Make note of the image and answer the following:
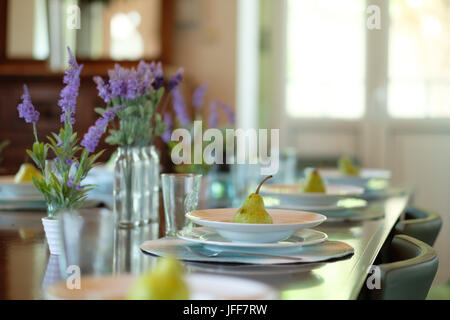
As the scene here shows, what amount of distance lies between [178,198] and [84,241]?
1.76 feet

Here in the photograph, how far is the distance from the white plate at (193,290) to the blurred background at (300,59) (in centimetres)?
384

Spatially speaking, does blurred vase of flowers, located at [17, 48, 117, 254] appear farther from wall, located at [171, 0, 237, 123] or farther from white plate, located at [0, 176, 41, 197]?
wall, located at [171, 0, 237, 123]

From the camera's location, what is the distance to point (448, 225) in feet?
15.5

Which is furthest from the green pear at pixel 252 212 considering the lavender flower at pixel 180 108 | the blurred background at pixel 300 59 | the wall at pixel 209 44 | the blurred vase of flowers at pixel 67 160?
the wall at pixel 209 44

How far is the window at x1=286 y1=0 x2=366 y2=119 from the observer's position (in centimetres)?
489

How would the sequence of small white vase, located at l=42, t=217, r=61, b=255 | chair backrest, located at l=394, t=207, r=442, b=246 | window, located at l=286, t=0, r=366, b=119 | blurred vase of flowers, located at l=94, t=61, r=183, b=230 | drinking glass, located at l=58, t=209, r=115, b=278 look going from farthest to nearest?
1. window, located at l=286, t=0, r=366, b=119
2. chair backrest, located at l=394, t=207, r=442, b=246
3. blurred vase of flowers, located at l=94, t=61, r=183, b=230
4. small white vase, located at l=42, t=217, r=61, b=255
5. drinking glass, located at l=58, t=209, r=115, b=278

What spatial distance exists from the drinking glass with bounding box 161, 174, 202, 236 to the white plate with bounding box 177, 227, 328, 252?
0.27ft

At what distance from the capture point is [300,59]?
16.4ft

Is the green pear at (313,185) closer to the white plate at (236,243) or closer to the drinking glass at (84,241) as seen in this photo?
the white plate at (236,243)

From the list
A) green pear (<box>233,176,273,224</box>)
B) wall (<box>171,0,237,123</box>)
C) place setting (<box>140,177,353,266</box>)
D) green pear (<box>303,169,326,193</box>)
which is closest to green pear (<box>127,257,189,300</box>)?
place setting (<box>140,177,353,266</box>)

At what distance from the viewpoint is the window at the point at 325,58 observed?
193 inches
